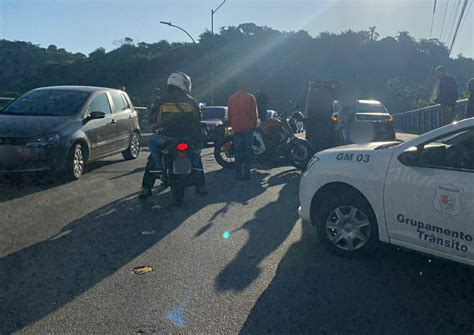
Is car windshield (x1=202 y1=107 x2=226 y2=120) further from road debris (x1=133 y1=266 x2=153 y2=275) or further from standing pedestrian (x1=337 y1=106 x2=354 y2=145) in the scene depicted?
road debris (x1=133 y1=266 x2=153 y2=275)

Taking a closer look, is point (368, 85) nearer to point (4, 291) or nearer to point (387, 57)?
point (387, 57)

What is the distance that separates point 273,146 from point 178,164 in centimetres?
420

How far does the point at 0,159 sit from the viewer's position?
7.31 m

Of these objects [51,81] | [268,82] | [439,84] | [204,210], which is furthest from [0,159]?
[268,82]

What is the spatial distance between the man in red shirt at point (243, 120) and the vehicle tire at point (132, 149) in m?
3.52

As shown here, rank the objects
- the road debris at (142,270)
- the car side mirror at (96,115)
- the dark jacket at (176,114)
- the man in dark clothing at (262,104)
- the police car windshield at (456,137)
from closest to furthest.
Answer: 1. the police car windshield at (456,137)
2. the road debris at (142,270)
3. the dark jacket at (176,114)
4. the car side mirror at (96,115)
5. the man in dark clothing at (262,104)

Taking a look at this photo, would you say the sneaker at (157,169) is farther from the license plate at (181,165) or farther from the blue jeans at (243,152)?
the blue jeans at (243,152)

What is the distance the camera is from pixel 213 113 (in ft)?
58.1

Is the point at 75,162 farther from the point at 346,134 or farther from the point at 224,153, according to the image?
the point at 346,134

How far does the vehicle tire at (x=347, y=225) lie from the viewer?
4.28 meters

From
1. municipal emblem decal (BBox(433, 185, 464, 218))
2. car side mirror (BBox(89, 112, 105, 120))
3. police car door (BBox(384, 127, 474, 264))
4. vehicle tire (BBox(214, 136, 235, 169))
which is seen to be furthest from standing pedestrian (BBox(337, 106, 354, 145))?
municipal emblem decal (BBox(433, 185, 464, 218))

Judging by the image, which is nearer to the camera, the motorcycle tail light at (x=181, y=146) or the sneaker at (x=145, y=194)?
the motorcycle tail light at (x=181, y=146)

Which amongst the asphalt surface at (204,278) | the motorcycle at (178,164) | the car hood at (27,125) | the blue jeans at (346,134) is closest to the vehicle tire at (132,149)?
the car hood at (27,125)

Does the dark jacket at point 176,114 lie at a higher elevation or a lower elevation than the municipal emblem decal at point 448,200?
higher
